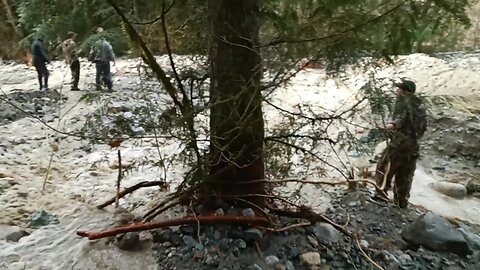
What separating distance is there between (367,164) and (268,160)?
214 centimetres

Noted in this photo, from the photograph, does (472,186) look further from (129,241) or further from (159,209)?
(129,241)

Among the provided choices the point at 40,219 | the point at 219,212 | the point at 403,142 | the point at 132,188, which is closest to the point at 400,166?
the point at 403,142

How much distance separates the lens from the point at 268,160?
3414 millimetres

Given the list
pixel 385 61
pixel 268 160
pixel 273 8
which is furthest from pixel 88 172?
pixel 385 61

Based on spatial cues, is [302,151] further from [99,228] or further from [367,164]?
[367,164]

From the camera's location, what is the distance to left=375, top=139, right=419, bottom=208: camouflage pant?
13.5 feet

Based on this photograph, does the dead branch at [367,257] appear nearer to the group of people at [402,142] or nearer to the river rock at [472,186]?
the group of people at [402,142]

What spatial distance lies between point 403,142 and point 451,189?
184 cm

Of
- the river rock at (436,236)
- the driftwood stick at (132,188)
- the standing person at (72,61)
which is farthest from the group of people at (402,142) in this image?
the driftwood stick at (132,188)

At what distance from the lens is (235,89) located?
10.1 ft

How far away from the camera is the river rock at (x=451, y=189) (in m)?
5.52

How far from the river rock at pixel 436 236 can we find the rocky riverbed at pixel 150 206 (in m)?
0.01

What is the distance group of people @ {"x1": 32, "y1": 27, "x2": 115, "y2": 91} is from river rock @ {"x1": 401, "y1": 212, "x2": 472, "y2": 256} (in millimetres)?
2415

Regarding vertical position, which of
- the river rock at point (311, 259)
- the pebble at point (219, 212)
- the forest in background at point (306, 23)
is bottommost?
the river rock at point (311, 259)
